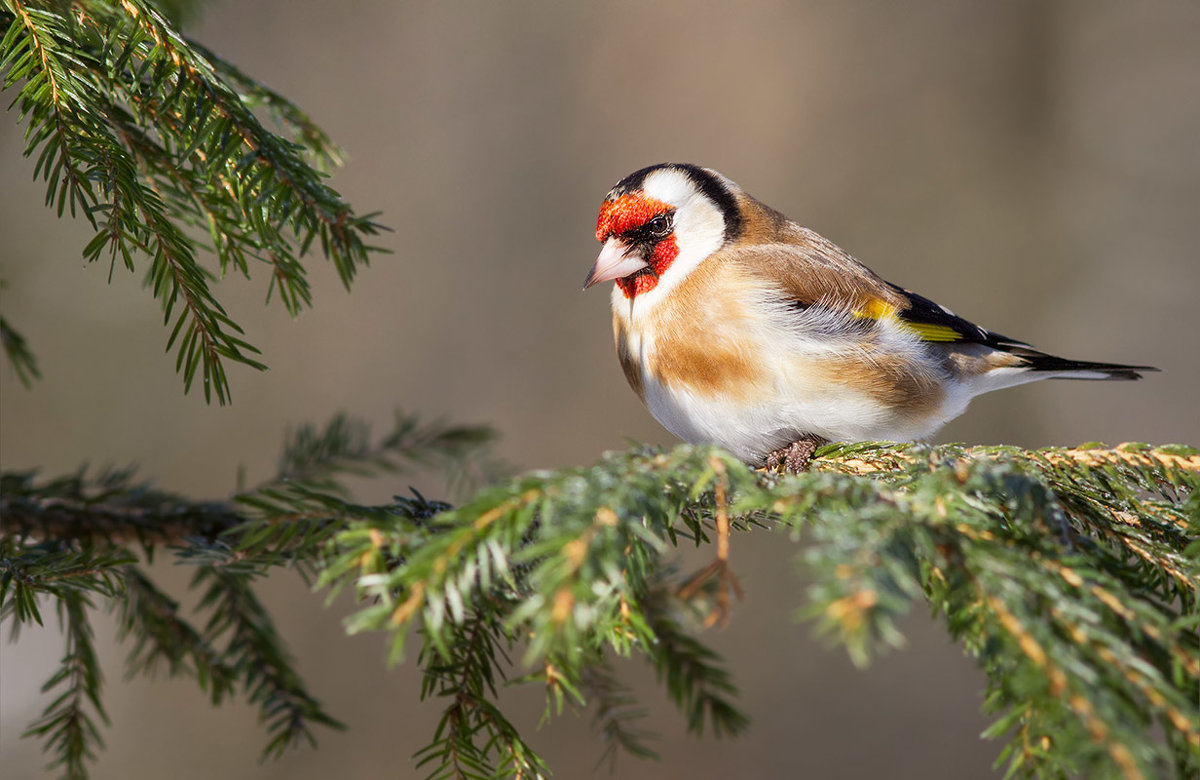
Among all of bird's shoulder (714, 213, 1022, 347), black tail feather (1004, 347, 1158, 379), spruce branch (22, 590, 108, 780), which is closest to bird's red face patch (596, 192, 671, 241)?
bird's shoulder (714, 213, 1022, 347)

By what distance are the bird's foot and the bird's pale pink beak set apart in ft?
1.79

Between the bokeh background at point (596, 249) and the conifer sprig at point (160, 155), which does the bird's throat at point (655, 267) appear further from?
the bokeh background at point (596, 249)

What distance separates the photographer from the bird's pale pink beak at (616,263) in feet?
6.70

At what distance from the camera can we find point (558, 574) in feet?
2.38

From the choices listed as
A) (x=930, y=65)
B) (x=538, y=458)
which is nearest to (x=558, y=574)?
(x=538, y=458)

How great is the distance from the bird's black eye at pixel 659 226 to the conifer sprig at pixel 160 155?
2.94ft

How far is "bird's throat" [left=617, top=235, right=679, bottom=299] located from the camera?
2.07 meters

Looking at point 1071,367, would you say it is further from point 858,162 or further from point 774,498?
point 858,162

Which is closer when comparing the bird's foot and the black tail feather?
the bird's foot

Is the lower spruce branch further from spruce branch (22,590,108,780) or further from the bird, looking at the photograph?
the bird

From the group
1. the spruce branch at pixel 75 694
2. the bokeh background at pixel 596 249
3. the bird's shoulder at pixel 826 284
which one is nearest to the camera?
the spruce branch at pixel 75 694

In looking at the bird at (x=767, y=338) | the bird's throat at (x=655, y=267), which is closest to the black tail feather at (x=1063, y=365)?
the bird at (x=767, y=338)

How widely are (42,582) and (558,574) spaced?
797 mm

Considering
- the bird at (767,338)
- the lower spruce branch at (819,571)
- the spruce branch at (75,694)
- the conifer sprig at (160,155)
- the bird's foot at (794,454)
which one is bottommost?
the spruce branch at (75,694)
